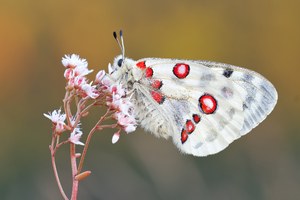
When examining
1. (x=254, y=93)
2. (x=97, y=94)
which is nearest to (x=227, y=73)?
(x=254, y=93)

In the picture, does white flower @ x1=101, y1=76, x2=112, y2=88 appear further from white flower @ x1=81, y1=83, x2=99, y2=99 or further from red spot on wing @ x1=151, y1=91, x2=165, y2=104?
red spot on wing @ x1=151, y1=91, x2=165, y2=104

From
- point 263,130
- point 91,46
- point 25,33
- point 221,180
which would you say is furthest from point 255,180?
point 25,33

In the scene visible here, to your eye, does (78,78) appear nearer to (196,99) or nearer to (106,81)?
(106,81)

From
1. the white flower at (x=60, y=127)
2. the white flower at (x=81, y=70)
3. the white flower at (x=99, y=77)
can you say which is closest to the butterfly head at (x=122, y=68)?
the white flower at (x=99, y=77)

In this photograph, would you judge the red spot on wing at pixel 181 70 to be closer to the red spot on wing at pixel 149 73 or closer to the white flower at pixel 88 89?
the red spot on wing at pixel 149 73

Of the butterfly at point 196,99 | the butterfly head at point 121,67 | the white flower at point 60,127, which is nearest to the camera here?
the white flower at point 60,127

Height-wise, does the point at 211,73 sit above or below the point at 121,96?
above

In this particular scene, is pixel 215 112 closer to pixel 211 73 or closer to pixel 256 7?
pixel 211 73
